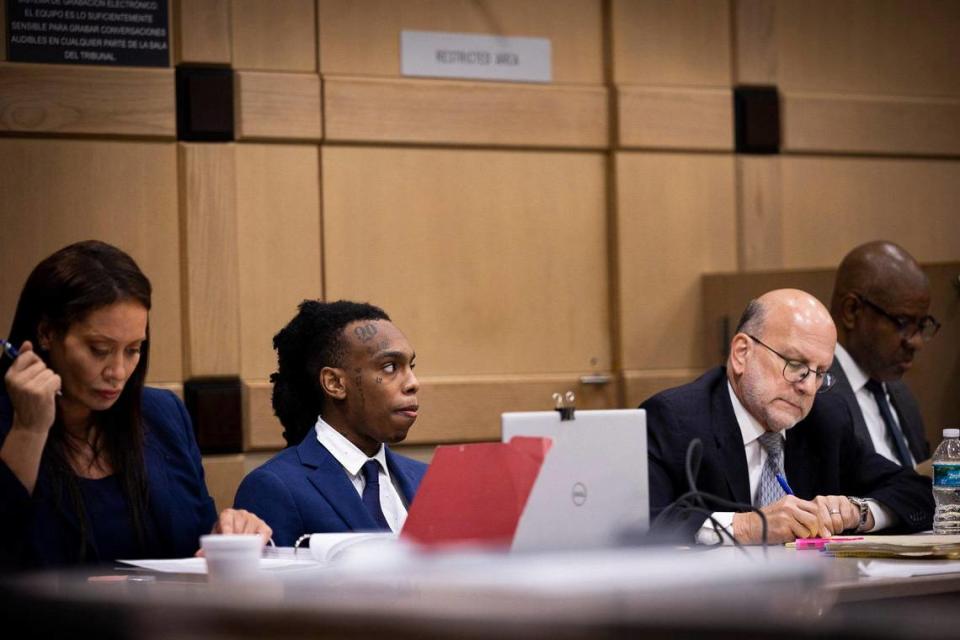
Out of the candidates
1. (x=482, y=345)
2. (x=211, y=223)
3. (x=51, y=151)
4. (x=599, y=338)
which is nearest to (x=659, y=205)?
(x=599, y=338)

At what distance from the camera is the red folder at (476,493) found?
2291mm

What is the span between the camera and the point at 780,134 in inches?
219

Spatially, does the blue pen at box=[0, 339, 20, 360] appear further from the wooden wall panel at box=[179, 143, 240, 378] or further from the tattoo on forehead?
the wooden wall panel at box=[179, 143, 240, 378]

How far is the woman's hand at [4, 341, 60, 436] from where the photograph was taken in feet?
8.60

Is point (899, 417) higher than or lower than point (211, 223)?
lower

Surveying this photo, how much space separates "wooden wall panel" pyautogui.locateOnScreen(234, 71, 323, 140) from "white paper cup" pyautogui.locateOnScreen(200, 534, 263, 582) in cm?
279

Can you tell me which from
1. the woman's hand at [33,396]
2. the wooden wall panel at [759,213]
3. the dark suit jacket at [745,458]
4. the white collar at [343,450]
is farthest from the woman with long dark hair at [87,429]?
the wooden wall panel at [759,213]

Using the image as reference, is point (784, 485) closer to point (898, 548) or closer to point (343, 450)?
point (898, 548)

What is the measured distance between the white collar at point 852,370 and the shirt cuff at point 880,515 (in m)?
1.26

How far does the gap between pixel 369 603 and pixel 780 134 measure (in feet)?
14.7

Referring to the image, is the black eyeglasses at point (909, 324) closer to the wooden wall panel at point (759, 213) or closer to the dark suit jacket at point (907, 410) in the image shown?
the dark suit jacket at point (907, 410)

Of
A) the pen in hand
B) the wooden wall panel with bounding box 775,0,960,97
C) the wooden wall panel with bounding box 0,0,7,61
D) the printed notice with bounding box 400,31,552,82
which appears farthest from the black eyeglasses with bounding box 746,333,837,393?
the wooden wall panel with bounding box 0,0,7,61

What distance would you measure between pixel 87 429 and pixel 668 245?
301 cm

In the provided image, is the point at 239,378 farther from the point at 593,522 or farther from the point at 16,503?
the point at 593,522
